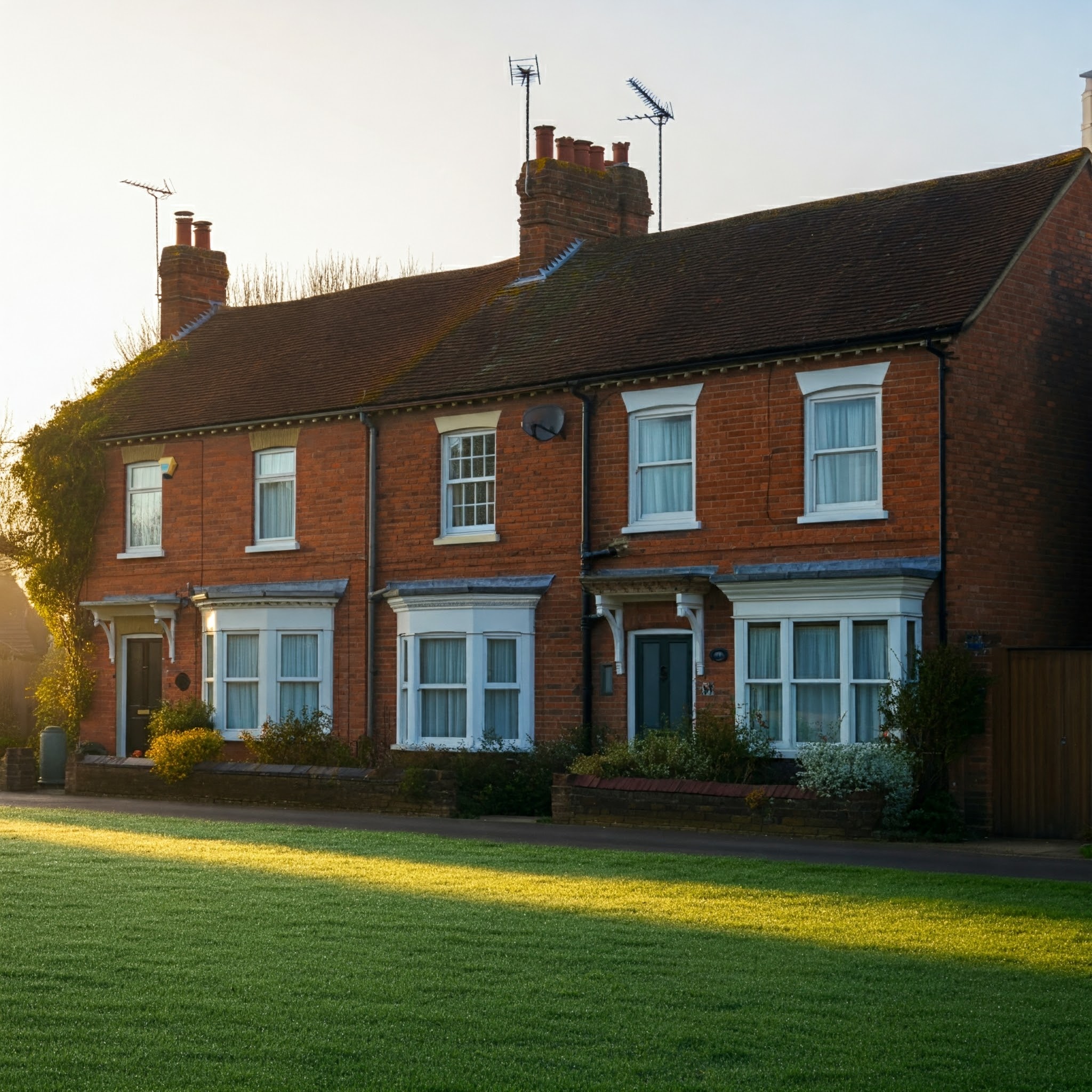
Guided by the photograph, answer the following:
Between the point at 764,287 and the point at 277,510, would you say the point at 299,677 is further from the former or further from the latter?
the point at 764,287

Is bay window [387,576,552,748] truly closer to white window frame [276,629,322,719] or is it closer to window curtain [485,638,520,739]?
window curtain [485,638,520,739]

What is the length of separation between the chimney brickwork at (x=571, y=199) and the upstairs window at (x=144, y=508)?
752 cm

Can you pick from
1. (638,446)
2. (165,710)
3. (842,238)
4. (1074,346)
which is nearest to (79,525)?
(165,710)

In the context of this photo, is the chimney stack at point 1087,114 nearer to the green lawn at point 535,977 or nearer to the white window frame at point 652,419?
the white window frame at point 652,419

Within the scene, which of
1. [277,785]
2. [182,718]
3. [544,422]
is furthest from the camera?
[182,718]

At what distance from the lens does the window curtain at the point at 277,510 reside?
89.4 feet

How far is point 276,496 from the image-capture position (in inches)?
1083

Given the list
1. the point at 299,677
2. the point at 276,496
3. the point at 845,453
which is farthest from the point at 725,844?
the point at 276,496

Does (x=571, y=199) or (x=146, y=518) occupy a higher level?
(x=571, y=199)

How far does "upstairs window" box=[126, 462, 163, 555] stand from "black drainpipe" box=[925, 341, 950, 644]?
14514mm

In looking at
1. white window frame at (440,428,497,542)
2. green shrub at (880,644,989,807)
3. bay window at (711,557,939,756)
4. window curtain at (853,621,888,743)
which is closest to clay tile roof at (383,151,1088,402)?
white window frame at (440,428,497,542)

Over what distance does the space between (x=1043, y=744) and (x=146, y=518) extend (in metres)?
16.5

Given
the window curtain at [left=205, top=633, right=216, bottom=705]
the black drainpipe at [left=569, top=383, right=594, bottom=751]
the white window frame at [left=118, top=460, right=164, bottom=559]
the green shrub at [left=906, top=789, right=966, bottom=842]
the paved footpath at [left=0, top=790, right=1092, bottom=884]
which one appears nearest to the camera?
the paved footpath at [left=0, top=790, right=1092, bottom=884]

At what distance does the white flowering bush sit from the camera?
18.9 meters
